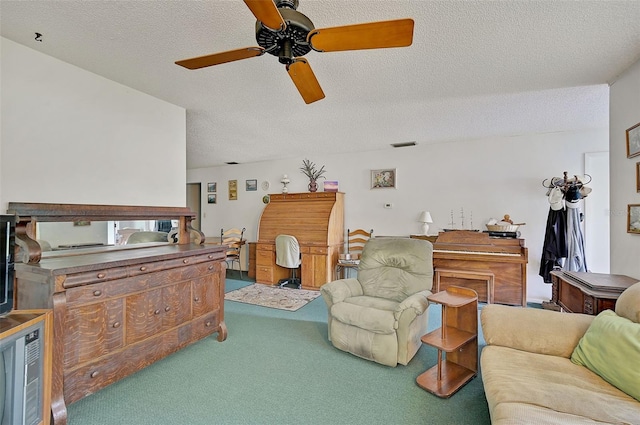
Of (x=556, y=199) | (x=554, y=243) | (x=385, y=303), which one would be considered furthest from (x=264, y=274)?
(x=556, y=199)

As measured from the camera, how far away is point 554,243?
3824mm

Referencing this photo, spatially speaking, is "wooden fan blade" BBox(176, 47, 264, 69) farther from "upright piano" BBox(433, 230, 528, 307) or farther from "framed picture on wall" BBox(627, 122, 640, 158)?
"upright piano" BBox(433, 230, 528, 307)

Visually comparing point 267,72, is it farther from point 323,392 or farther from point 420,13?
point 323,392

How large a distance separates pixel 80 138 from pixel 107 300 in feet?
4.78

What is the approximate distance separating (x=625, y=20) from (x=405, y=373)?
2818mm

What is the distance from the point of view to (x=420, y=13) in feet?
5.75

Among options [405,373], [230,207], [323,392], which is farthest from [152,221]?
[230,207]

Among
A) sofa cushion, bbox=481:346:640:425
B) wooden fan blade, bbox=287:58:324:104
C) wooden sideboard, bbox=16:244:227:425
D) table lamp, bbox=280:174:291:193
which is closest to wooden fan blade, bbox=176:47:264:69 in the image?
wooden fan blade, bbox=287:58:324:104

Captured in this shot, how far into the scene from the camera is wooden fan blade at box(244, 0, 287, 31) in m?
1.22

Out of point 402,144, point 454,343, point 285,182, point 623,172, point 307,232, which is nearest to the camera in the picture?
point 454,343

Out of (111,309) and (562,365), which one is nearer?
(562,365)

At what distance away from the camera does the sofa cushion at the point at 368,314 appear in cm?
241

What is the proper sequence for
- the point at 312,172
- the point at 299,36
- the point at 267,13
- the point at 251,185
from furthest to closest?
the point at 251,185, the point at 312,172, the point at 299,36, the point at 267,13

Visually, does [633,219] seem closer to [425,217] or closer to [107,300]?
[425,217]
